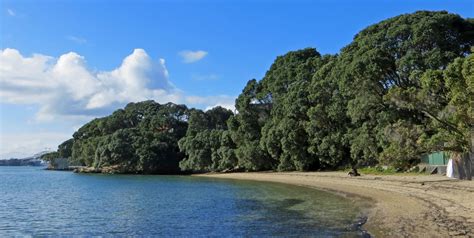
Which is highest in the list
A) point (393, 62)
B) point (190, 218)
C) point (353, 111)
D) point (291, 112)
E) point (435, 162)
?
point (393, 62)

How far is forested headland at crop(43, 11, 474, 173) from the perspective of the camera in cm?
3497

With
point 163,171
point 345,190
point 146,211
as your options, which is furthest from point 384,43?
point 163,171

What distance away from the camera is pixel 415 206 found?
24719 millimetres

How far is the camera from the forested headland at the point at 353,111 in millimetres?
34969

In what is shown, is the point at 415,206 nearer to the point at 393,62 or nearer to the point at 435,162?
the point at 435,162

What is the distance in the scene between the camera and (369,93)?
171ft

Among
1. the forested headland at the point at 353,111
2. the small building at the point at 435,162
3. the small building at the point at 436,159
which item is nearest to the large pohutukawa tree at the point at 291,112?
the forested headland at the point at 353,111

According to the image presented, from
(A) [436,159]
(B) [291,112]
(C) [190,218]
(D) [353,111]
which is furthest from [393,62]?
(C) [190,218]

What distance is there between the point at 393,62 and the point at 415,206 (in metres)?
29.9

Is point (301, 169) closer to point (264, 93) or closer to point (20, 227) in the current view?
point (264, 93)

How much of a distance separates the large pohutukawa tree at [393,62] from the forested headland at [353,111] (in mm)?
110

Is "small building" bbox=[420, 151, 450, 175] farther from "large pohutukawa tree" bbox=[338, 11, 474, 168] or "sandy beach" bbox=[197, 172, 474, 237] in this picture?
"sandy beach" bbox=[197, 172, 474, 237]

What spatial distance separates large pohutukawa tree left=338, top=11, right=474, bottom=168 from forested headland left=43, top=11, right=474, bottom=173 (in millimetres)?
110

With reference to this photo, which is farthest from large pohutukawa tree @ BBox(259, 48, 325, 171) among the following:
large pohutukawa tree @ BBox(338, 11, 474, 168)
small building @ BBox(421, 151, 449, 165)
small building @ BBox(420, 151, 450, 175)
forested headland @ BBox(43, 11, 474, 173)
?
small building @ BBox(420, 151, 450, 175)
